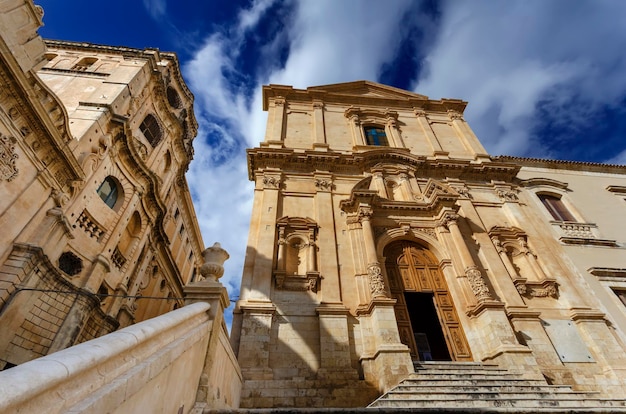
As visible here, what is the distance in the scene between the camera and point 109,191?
1531cm

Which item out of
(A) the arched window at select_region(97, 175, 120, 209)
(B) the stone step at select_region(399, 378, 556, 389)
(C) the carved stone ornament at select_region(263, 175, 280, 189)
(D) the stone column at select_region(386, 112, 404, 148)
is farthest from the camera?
(D) the stone column at select_region(386, 112, 404, 148)

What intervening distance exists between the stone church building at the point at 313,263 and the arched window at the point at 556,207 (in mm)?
142

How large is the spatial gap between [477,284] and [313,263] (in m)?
5.20

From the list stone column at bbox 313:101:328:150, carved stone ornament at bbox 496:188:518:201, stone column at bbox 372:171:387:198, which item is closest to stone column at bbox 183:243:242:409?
stone column at bbox 372:171:387:198

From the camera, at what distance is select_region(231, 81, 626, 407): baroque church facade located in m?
8.34

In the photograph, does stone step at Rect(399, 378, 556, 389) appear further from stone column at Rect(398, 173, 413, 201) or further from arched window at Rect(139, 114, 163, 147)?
arched window at Rect(139, 114, 163, 147)

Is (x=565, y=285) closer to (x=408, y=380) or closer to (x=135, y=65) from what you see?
(x=408, y=380)

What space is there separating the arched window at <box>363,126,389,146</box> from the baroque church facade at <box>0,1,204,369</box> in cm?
1207

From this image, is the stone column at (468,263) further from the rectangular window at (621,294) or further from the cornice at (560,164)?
the cornice at (560,164)

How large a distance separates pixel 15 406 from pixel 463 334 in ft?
34.6

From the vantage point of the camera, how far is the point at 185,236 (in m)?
27.0

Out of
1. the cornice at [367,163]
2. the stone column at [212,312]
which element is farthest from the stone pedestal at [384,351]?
the cornice at [367,163]

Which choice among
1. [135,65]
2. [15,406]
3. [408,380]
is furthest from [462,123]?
[15,406]

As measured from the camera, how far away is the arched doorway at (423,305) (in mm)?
9531
